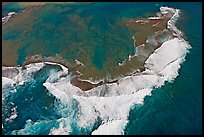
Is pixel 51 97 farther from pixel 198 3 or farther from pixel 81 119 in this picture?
pixel 198 3

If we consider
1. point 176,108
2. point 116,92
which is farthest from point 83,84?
point 176,108

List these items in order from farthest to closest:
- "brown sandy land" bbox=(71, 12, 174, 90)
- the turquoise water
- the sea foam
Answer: "brown sandy land" bbox=(71, 12, 174, 90)
the sea foam
the turquoise water

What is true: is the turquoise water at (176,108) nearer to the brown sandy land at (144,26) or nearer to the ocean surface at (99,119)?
the ocean surface at (99,119)

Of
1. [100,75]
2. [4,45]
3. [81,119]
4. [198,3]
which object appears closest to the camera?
[81,119]

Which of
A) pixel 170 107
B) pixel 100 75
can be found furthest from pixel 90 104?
pixel 170 107

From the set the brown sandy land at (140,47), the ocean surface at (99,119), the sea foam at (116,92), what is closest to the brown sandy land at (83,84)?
the brown sandy land at (140,47)

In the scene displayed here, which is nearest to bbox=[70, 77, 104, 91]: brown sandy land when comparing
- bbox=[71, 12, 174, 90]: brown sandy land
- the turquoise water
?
bbox=[71, 12, 174, 90]: brown sandy land

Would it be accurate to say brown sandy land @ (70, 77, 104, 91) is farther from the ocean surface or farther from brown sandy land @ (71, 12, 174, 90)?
the ocean surface

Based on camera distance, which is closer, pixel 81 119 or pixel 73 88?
pixel 81 119

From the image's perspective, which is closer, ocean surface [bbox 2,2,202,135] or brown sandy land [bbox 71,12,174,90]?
ocean surface [bbox 2,2,202,135]
